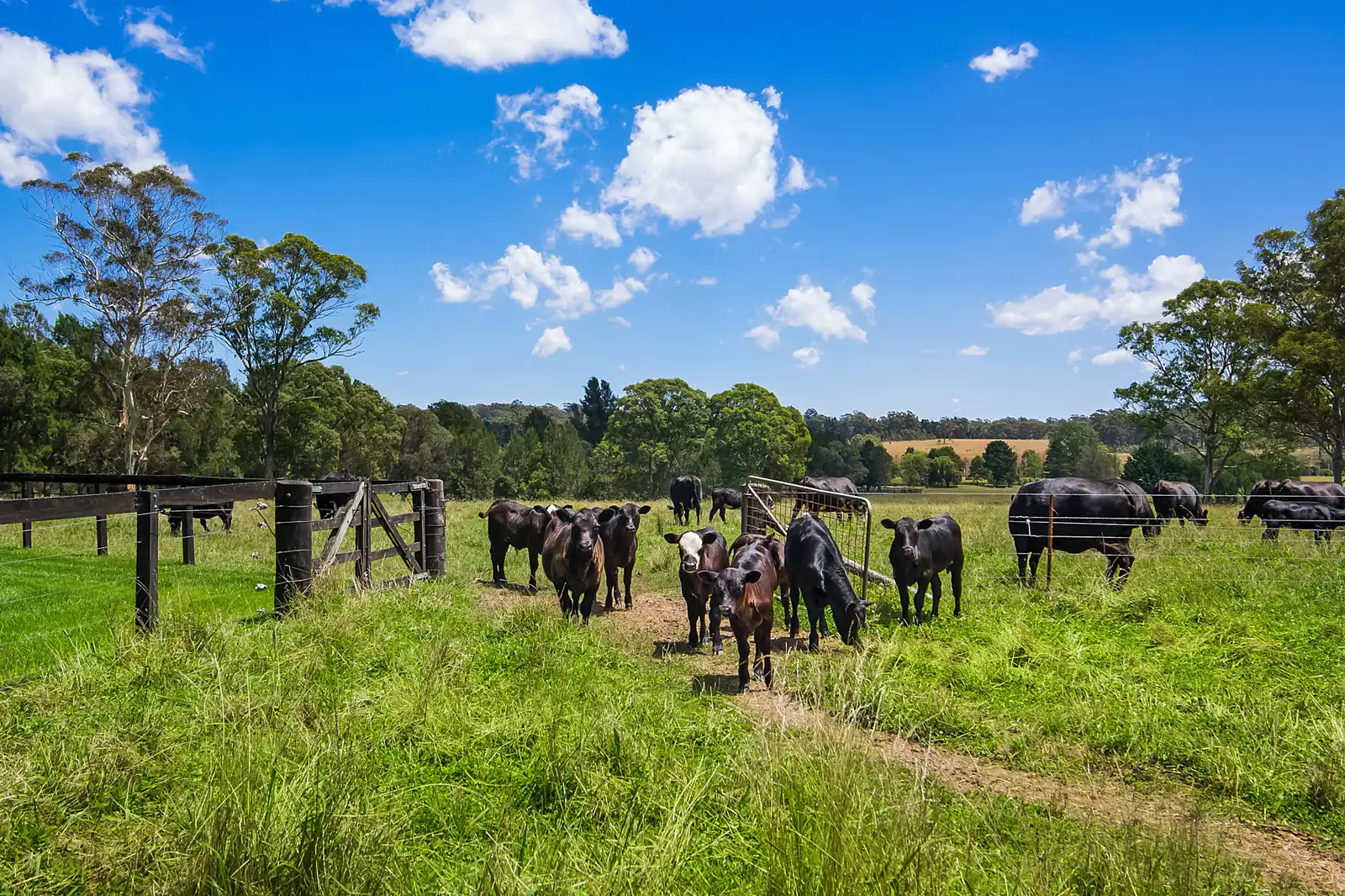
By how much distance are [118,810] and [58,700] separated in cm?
179

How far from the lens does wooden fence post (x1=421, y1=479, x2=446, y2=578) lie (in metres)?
11.4

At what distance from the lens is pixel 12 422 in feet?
130

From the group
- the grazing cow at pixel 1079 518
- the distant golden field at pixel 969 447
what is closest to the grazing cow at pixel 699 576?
the grazing cow at pixel 1079 518

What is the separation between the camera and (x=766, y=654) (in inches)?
274

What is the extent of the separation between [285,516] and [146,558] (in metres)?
1.64

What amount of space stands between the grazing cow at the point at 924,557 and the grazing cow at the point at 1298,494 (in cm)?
1247

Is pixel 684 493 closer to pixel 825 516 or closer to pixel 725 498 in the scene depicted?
pixel 725 498

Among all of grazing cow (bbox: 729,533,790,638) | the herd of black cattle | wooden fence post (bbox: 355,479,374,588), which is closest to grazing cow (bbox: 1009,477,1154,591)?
the herd of black cattle

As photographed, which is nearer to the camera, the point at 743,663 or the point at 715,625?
the point at 743,663

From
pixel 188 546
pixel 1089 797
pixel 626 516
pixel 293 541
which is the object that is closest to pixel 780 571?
pixel 626 516

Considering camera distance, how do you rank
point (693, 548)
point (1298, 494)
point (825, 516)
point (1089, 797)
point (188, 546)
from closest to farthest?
point (1089, 797) → point (693, 548) → point (188, 546) → point (825, 516) → point (1298, 494)

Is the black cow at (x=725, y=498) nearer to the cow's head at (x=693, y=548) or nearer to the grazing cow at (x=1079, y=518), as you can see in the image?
the grazing cow at (x=1079, y=518)

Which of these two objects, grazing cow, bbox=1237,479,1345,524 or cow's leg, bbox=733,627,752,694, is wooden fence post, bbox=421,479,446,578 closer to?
cow's leg, bbox=733,627,752,694

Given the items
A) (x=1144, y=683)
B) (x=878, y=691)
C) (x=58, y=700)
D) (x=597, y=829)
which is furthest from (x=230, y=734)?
(x=1144, y=683)
